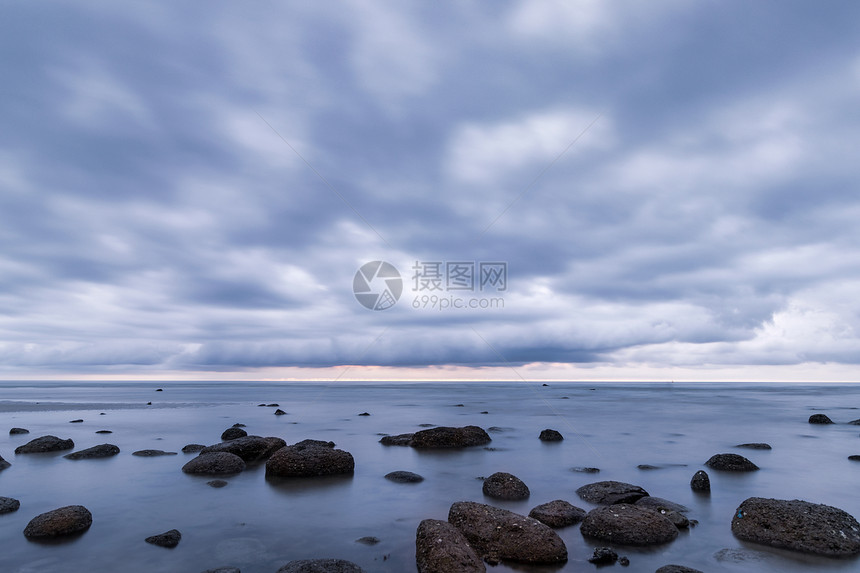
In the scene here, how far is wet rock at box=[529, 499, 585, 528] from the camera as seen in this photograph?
8219 millimetres

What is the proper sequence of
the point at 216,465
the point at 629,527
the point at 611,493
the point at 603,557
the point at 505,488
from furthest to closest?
1. the point at 216,465
2. the point at 505,488
3. the point at 611,493
4. the point at 629,527
5. the point at 603,557

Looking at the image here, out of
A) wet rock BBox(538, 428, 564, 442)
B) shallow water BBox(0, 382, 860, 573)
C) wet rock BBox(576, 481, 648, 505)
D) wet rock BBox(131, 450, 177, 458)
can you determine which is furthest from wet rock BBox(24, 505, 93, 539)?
wet rock BBox(538, 428, 564, 442)

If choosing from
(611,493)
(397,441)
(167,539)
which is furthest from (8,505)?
(611,493)

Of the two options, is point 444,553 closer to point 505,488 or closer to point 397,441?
point 505,488

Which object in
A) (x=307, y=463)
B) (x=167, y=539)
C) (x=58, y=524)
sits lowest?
(x=167, y=539)

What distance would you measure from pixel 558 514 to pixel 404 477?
17.2ft

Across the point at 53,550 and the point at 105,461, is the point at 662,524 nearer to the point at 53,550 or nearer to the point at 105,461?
the point at 53,550

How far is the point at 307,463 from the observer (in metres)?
12.9

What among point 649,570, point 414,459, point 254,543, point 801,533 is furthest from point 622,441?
point 254,543

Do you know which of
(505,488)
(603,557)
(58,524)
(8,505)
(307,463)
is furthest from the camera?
(307,463)

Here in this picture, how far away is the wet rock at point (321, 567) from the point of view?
612 centimetres

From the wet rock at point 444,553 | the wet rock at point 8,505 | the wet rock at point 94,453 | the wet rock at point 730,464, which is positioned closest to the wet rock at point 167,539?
the wet rock at point 8,505

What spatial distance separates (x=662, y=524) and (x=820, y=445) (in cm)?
1781

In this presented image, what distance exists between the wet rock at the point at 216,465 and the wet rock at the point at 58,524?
478 centimetres
